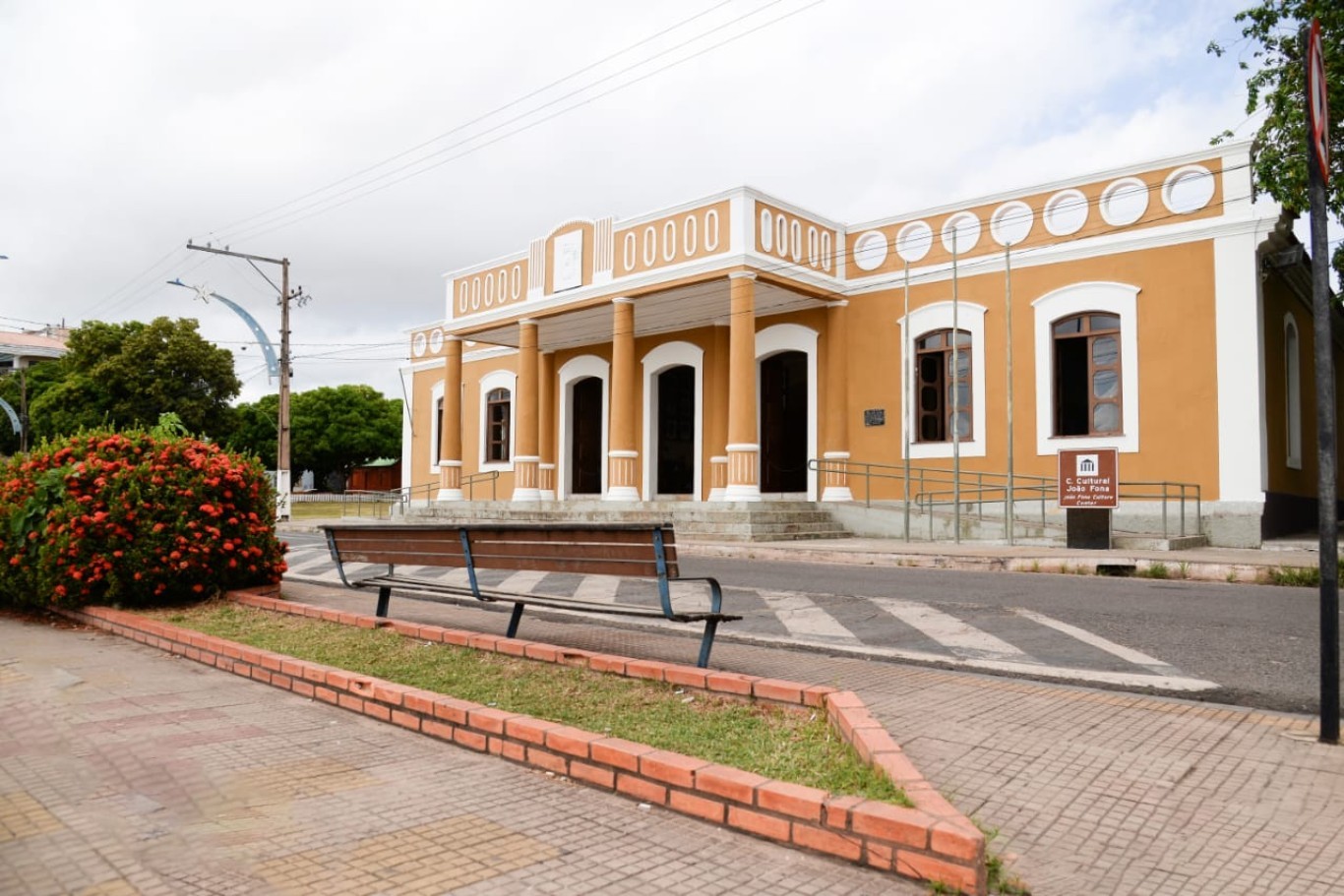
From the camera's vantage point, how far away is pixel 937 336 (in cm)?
1911

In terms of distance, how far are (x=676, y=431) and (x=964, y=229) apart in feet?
29.9

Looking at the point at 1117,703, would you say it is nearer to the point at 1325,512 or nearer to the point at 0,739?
the point at 1325,512

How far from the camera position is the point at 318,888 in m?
2.96

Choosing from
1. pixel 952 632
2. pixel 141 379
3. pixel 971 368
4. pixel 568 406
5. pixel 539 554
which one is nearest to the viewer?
pixel 539 554

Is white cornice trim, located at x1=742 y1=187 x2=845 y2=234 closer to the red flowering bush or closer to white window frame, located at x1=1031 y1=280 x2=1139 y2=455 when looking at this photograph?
white window frame, located at x1=1031 y1=280 x2=1139 y2=455

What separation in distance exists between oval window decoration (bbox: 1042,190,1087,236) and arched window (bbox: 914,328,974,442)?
2458 millimetres

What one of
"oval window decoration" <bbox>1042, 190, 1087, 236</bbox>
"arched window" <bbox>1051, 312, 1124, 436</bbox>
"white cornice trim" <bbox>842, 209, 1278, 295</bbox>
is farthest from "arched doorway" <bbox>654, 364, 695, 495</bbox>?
"oval window decoration" <bbox>1042, 190, 1087, 236</bbox>

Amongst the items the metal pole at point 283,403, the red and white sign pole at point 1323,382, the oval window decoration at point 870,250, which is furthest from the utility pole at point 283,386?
the red and white sign pole at point 1323,382

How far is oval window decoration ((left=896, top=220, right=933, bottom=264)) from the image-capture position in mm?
19016

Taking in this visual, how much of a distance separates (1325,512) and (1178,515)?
1236 centimetres

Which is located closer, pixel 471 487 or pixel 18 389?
pixel 471 487

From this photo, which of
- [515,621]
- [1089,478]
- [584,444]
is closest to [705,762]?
[515,621]

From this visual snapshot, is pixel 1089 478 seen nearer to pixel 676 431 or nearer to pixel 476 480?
pixel 676 431

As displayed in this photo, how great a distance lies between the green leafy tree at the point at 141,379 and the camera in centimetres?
4025
